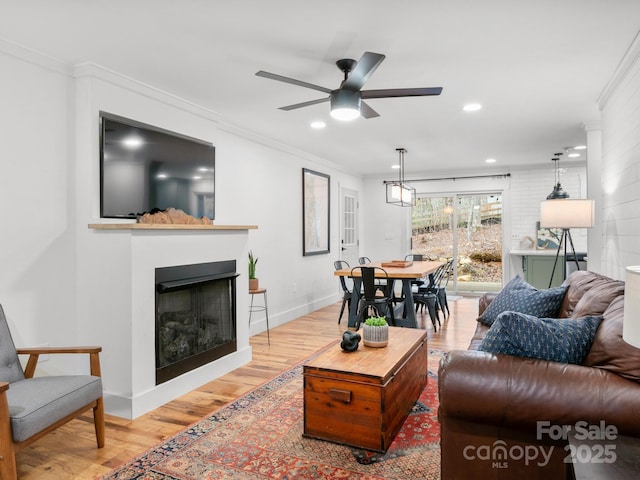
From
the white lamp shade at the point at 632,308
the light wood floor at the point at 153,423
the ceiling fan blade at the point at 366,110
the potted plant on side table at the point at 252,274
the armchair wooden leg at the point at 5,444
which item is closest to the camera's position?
the white lamp shade at the point at 632,308

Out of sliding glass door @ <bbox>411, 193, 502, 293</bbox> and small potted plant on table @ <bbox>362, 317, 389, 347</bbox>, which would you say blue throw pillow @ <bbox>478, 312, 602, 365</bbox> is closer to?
small potted plant on table @ <bbox>362, 317, 389, 347</bbox>

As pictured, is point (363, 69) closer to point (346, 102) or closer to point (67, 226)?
point (346, 102)

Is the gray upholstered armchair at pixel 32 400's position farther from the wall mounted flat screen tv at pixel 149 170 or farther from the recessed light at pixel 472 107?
the recessed light at pixel 472 107

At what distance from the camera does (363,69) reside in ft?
8.32

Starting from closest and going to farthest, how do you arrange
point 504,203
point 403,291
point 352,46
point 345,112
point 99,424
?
point 99,424 → point 352,46 → point 345,112 → point 403,291 → point 504,203

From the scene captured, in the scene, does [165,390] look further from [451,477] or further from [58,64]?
[58,64]

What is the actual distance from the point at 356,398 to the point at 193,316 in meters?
1.74

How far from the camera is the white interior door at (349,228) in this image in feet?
26.6

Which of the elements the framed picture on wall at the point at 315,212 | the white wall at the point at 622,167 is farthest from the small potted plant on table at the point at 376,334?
the framed picture on wall at the point at 315,212

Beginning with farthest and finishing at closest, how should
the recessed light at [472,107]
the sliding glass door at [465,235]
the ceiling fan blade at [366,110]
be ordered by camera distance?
the sliding glass door at [465,235], the recessed light at [472,107], the ceiling fan blade at [366,110]

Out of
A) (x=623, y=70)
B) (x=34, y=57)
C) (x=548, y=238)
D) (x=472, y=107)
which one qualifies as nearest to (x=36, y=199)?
(x=34, y=57)

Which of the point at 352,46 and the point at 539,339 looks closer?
the point at 539,339

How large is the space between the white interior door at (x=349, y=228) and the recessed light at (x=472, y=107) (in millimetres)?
3925

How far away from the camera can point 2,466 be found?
6.36 ft
